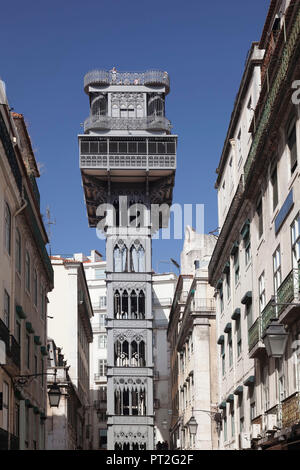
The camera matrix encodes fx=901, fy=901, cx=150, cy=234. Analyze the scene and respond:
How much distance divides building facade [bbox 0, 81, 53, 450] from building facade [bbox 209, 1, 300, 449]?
7579 millimetres

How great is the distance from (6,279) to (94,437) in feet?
220

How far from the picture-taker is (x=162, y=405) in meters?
90.4

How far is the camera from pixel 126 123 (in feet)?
242

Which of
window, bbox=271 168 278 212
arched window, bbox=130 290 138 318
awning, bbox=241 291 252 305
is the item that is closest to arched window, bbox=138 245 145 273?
arched window, bbox=130 290 138 318

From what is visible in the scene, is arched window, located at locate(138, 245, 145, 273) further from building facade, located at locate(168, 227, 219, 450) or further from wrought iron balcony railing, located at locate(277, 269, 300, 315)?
wrought iron balcony railing, located at locate(277, 269, 300, 315)

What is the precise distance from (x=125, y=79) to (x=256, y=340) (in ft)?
170

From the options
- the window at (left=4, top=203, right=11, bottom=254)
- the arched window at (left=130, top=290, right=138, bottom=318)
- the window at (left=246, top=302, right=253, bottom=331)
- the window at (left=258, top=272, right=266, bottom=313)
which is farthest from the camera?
the arched window at (left=130, top=290, right=138, bottom=318)

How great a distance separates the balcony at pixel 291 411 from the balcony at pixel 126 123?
52002mm

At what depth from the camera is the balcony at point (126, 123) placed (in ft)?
240

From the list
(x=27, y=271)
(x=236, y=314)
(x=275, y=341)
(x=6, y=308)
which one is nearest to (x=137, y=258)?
(x=27, y=271)

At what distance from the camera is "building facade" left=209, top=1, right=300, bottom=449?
23.0 m

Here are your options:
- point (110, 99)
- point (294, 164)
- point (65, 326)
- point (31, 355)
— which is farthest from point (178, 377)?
point (294, 164)

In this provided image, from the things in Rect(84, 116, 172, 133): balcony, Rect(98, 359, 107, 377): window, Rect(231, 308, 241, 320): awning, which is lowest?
Rect(231, 308, 241, 320): awning

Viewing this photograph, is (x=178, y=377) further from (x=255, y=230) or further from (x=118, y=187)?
(x=255, y=230)
